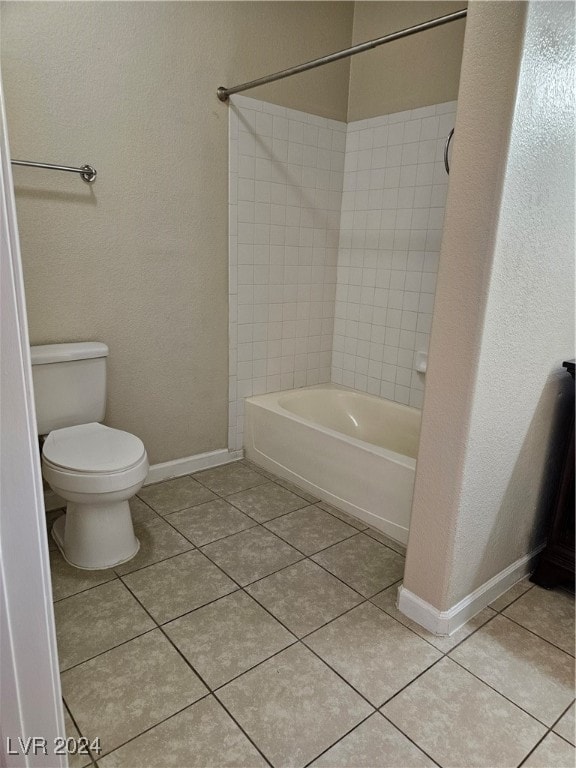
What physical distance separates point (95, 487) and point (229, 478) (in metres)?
0.98

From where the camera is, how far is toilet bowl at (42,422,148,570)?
1.79 m

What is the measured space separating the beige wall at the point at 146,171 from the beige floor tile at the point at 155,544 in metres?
0.48

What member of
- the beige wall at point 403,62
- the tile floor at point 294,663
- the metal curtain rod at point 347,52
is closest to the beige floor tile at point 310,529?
the tile floor at point 294,663

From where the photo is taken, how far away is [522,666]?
5.02 feet

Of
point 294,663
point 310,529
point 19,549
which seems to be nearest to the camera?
point 19,549

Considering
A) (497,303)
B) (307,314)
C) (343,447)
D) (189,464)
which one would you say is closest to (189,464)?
(189,464)

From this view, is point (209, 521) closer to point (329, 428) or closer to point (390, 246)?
point (329, 428)

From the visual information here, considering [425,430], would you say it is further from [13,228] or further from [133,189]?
[133,189]

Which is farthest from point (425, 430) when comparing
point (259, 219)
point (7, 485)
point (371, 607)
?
point (259, 219)

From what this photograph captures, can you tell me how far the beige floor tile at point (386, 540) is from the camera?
2.10m

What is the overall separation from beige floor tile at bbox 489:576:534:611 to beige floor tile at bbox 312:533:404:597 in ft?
1.10

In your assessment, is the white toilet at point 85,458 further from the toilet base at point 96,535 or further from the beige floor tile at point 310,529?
the beige floor tile at point 310,529

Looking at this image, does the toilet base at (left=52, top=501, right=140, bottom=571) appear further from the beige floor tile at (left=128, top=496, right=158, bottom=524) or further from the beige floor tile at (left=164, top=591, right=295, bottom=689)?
the beige floor tile at (left=164, top=591, right=295, bottom=689)

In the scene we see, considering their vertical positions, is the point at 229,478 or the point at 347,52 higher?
the point at 347,52
